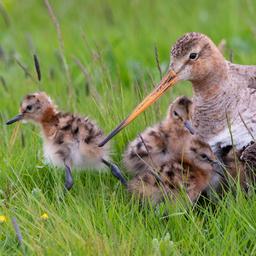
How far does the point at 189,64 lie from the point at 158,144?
637mm

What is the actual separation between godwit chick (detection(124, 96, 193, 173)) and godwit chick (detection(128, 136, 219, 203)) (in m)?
0.09

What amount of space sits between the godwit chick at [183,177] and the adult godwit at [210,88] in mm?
349

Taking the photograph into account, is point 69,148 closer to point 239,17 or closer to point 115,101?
point 115,101

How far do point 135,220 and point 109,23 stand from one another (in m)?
6.58

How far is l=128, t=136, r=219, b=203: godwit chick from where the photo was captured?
544cm

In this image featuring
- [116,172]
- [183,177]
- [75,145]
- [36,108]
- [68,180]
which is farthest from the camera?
[36,108]

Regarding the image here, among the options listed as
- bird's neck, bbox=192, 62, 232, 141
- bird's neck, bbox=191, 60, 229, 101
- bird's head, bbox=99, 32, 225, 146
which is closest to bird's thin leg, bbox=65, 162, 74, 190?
bird's head, bbox=99, 32, 225, 146

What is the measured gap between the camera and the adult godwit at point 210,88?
19.5 ft

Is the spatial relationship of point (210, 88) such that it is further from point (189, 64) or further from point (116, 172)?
point (116, 172)

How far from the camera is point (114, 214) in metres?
5.31

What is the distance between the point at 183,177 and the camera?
5445 millimetres

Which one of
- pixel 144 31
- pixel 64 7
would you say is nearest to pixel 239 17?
pixel 144 31

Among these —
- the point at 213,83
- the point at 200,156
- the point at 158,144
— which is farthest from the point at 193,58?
the point at 200,156

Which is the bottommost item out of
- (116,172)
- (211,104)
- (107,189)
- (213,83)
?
(107,189)
